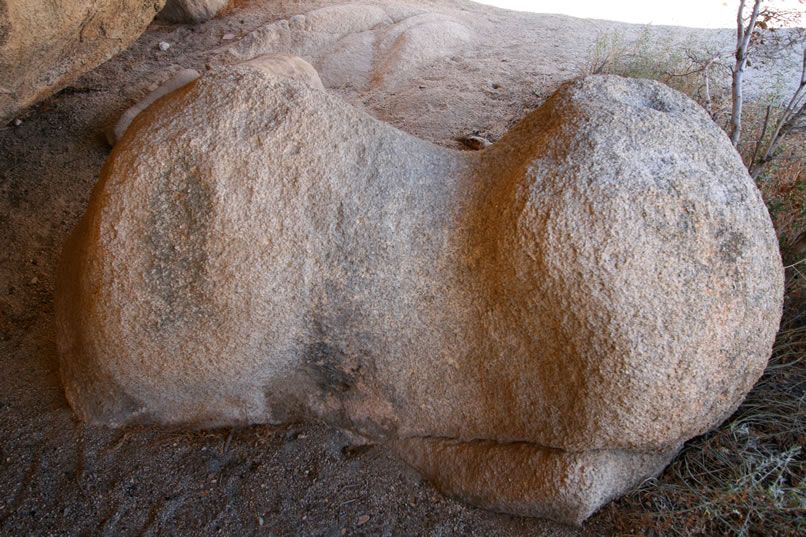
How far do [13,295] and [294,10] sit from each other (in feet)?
8.23

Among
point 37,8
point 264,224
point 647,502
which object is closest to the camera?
point 264,224

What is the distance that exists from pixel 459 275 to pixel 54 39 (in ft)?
4.94

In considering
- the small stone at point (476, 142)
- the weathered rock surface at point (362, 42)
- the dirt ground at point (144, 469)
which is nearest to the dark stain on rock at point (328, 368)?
the dirt ground at point (144, 469)

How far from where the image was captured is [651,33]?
12.5 ft

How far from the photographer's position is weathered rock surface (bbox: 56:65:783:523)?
3.88ft

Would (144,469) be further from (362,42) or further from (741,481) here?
(362,42)

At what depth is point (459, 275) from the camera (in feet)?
4.41

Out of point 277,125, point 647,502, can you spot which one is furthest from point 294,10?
point 647,502

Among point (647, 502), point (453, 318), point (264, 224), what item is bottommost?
point (647, 502)

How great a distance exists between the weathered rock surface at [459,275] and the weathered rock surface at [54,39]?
68cm

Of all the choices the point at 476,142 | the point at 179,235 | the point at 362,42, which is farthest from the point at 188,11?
the point at 179,235

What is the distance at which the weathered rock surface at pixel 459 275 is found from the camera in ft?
3.88

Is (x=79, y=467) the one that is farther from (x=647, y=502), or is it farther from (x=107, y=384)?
(x=647, y=502)

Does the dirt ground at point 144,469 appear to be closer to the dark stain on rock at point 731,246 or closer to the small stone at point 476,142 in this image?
the dark stain on rock at point 731,246
